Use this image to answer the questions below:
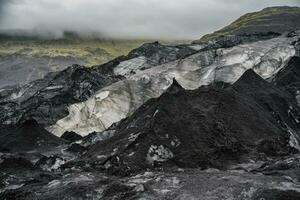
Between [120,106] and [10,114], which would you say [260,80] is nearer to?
[120,106]

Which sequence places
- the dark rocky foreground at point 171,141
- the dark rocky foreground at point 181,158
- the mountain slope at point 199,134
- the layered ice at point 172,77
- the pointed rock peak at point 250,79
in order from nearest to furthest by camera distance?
the dark rocky foreground at point 181,158 → the dark rocky foreground at point 171,141 → the mountain slope at point 199,134 → the pointed rock peak at point 250,79 → the layered ice at point 172,77

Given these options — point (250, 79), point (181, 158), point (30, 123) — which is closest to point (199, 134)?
point (181, 158)

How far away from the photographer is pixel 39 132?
1721 inches

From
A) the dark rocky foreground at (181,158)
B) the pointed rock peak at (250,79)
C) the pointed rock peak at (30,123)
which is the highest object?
the pointed rock peak at (250,79)

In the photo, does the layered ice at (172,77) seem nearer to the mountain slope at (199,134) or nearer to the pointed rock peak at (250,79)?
the pointed rock peak at (250,79)

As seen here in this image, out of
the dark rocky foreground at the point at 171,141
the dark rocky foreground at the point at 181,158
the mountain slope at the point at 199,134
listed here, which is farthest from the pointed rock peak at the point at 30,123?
the mountain slope at the point at 199,134

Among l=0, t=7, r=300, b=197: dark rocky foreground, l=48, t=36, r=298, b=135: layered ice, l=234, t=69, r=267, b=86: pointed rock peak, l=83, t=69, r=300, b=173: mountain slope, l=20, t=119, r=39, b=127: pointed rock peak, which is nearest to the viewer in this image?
l=0, t=7, r=300, b=197: dark rocky foreground

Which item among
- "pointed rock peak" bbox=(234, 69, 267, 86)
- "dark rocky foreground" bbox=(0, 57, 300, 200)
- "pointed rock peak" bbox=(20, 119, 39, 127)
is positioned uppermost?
"pointed rock peak" bbox=(234, 69, 267, 86)

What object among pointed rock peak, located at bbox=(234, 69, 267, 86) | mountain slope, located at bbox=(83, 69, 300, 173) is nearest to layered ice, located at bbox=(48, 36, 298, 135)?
pointed rock peak, located at bbox=(234, 69, 267, 86)

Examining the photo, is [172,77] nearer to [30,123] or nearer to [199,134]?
[30,123]

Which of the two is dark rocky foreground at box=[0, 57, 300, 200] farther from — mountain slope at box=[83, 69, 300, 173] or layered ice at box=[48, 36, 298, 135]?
layered ice at box=[48, 36, 298, 135]

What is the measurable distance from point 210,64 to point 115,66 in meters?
16.7

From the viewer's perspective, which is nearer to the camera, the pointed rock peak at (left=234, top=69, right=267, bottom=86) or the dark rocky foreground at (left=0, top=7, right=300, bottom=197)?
the dark rocky foreground at (left=0, top=7, right=300, bottom=197)

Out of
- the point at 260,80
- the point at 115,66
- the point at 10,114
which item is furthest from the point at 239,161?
the point at 115,66
